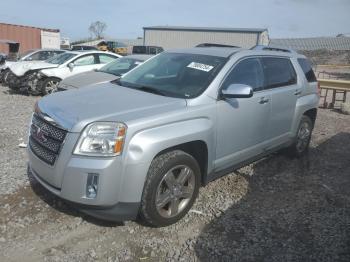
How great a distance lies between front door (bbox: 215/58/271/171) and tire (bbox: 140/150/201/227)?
458 millimetres

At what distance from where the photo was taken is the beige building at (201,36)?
43844 mm

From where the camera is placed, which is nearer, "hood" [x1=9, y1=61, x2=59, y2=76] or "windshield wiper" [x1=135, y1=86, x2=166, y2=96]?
"windshield wiper" [x1=135, y1=86, x2=166, y2=96]

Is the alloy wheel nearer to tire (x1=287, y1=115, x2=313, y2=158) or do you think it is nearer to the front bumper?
the front bumper

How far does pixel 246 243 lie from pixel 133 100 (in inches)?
70.8

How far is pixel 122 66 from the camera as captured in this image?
9.88 metres

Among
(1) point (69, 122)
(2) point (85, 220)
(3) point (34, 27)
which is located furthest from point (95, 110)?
(3) point (34, 27)

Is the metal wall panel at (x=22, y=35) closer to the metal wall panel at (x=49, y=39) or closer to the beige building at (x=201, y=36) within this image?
the metal wall panel at (x=49, y=39)

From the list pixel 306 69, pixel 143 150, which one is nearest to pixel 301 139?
pixel 306 69

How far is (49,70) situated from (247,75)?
8773 mm

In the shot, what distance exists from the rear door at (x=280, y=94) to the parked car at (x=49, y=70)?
25.8ft

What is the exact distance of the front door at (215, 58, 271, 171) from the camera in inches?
162

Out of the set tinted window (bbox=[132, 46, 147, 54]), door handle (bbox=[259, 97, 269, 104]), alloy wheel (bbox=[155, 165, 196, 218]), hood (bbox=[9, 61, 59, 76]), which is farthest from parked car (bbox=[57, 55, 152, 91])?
tinted window (bbox=[132, 46, 147, 54])

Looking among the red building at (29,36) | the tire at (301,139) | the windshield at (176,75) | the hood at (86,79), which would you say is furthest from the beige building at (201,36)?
the windshield at (176,75)

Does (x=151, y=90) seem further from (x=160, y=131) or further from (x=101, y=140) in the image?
(x=101, y=140)
